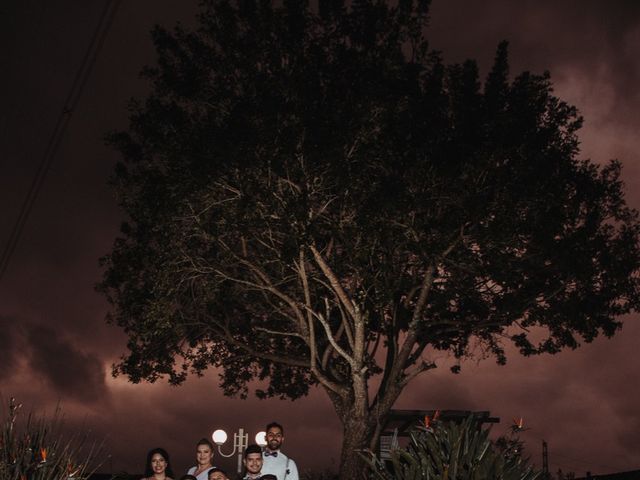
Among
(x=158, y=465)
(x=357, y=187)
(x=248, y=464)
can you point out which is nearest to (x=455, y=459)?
(x=248, y=464)

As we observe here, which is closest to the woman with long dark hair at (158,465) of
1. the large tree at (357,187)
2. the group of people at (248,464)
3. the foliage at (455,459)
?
the group of people at (248,464)

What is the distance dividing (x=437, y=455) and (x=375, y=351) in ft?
46.6

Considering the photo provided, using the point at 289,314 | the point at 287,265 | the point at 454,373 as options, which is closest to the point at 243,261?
the point at 287,265

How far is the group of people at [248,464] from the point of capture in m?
9.18

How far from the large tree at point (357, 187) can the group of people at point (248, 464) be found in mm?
7939

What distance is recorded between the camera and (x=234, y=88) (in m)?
18.2

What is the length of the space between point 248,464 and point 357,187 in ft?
30.7

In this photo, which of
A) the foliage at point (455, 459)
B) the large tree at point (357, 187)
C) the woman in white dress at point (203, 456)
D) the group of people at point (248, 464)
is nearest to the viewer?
the foliage at point (455, 459)

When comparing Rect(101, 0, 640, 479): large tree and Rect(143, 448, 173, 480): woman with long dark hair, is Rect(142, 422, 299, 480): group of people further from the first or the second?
Rect(101, 0, 640, 479): large tree

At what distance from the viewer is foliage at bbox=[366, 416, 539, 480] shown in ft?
23.9

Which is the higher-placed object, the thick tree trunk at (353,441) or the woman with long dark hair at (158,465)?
the thick tree trunk at (353,441)

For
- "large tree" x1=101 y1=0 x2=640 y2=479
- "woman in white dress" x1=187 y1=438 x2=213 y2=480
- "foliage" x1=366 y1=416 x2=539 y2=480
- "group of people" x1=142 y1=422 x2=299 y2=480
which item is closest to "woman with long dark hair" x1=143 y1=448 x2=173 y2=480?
"group of people" x1=142 y1=422 x2=299 y2=480

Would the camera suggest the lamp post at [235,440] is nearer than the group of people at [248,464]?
No

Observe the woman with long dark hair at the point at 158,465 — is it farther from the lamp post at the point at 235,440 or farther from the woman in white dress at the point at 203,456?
the lamp post at the point at 235,440
